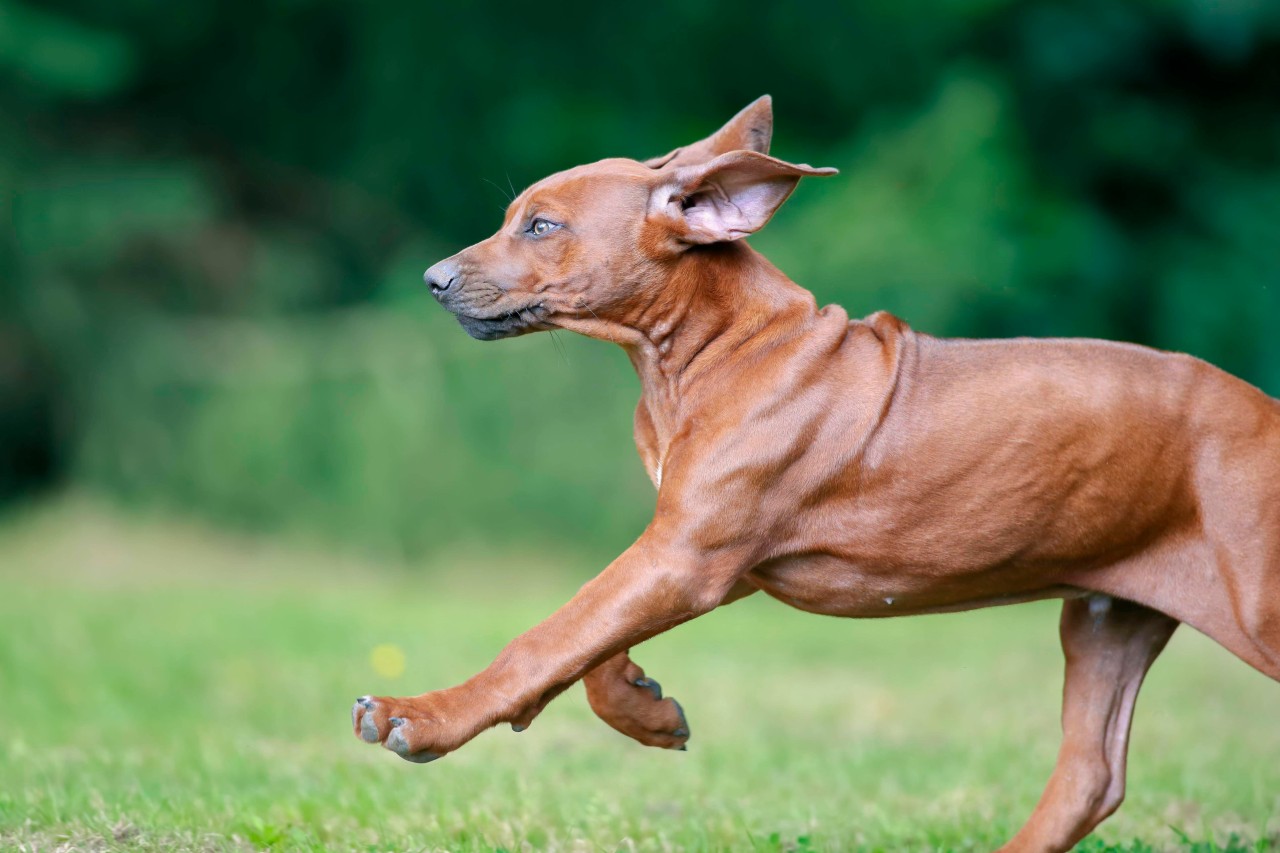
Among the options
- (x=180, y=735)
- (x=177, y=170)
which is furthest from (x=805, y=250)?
(x=180, y=735)

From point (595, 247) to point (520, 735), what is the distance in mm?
3677

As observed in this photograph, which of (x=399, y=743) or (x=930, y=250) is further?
(x=930, y=250)

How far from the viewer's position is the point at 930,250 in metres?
12.8

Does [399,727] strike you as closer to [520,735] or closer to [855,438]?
[855,438]

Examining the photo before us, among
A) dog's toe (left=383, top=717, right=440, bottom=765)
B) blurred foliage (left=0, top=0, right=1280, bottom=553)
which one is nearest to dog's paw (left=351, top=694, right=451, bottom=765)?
dog's toe (left=383, top=717, right=440, bottom=765)

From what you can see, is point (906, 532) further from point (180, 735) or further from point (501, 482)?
point (501, 482)

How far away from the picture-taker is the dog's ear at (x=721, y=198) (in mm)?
3844

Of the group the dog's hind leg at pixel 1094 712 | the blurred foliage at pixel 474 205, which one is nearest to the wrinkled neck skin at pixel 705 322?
the dog's hind leg at pixel 1094 712

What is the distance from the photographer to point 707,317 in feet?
13.1

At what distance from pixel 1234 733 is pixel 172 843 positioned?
5.34 metres

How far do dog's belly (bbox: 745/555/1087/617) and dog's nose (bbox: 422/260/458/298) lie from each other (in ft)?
3.62

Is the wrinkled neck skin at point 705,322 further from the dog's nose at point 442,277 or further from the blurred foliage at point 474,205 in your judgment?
the blurred foliage at point 474,205

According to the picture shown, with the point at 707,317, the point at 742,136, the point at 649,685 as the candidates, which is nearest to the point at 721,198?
the point at 707,317

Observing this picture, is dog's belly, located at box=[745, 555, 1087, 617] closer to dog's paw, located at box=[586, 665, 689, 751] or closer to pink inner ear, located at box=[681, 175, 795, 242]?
dog's paw, located at box=[586, 665, 689, 751]
